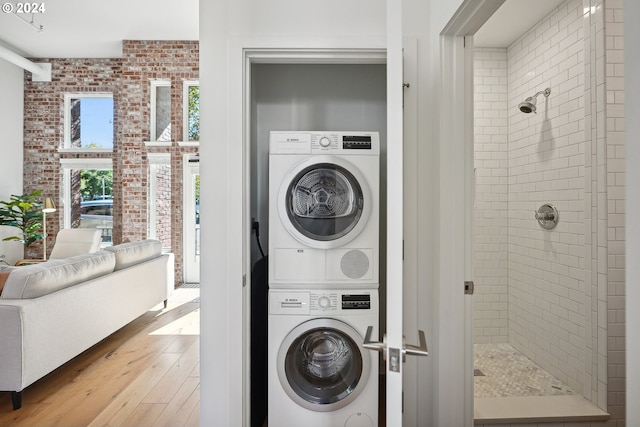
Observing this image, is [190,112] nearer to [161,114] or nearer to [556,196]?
[161,114]

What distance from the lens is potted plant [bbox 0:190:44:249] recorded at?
6207mm

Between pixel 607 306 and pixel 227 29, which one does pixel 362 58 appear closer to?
pixel 227 29

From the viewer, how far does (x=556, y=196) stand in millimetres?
2865

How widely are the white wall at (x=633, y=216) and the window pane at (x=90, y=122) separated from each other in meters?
7.48

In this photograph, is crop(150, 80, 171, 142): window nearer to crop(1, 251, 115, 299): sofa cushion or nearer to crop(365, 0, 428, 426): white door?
crop(1, 251, 115, 299): sofa cushion

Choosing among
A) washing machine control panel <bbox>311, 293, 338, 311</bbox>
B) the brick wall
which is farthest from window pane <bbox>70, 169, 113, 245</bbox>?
washing machine control panel <bbox>311, 293, 338, 311</bbox>

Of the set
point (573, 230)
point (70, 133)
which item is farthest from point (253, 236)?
point (70, 133)

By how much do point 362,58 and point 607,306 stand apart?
199cm

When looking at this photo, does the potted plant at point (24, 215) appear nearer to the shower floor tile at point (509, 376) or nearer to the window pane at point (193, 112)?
the window pane at point (193, 112)

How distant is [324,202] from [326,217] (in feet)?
0.29

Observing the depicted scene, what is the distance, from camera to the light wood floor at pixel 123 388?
2.41 meters

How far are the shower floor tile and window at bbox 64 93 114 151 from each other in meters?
6.74

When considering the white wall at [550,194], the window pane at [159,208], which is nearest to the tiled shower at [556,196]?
the white wall at [550,194]

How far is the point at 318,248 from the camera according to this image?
2223mm
